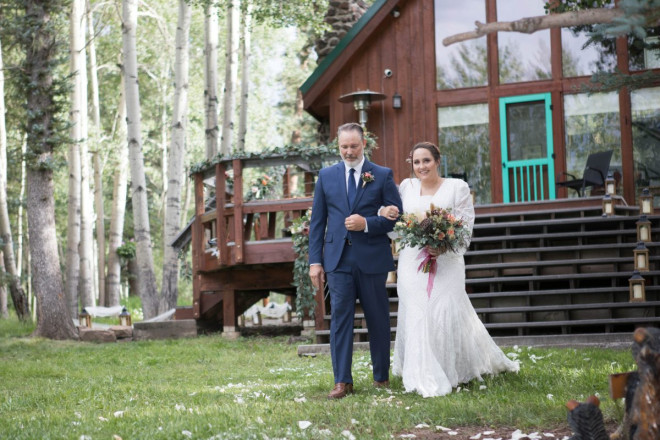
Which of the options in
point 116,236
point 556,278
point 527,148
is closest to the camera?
point 556,278

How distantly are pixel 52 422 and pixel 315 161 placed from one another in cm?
843

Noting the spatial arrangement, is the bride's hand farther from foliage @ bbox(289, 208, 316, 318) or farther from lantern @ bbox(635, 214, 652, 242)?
lantern @ bbox(635, 214, 652, 242)

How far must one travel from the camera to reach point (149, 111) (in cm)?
3803

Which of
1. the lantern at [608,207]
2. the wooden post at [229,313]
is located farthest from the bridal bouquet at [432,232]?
the wooden post at [229,313]

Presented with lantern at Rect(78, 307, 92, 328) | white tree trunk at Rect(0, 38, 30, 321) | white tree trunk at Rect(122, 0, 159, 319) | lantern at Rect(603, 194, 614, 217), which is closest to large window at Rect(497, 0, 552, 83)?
lantern at Rect(603, 194, 614, 217)

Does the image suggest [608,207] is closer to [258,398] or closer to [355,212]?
[355,212]

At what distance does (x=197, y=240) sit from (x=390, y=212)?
9.38 metres

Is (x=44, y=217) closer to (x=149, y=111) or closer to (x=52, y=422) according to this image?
(x=52, y=422)

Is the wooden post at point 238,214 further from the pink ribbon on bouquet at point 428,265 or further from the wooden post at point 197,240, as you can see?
the pink ribbon on bouquet at point 428,265

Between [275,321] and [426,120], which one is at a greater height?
[426,120]

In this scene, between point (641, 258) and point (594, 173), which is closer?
point (641, 258)

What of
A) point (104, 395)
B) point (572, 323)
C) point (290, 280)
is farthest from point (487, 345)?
point (290, 280)

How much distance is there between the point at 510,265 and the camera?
12.3 metres

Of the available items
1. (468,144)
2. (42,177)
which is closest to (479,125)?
(468,144)
